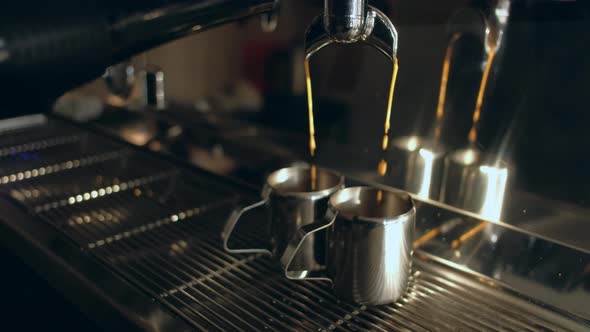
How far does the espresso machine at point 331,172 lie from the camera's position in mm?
537

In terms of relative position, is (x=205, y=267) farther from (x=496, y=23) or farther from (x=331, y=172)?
(x=496, y=23)

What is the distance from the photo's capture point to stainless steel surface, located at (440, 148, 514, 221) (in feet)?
2.30

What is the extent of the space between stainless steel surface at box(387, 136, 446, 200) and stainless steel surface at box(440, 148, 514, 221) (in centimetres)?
1

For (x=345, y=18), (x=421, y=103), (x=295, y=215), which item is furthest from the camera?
(x=421, y=103)

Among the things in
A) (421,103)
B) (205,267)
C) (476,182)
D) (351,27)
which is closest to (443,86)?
(421,103)

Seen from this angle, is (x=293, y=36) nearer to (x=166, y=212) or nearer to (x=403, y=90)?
(x=403, y=90)

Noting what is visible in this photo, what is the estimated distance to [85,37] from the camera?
450 millimetres

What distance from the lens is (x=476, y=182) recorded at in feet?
2.35

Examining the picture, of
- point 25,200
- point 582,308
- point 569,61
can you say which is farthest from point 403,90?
point 25,200

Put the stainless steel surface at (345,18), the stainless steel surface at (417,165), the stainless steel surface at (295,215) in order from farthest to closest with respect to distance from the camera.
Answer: the stainless steel surface at (417,165)
the stainless steel surface at (295,215)
the stainless steel surface at (345,18)

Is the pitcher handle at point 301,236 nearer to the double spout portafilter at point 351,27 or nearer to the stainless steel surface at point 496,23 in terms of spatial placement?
the double spout portafilter at point 351,27

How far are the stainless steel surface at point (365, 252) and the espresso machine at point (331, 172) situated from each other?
0.04ft

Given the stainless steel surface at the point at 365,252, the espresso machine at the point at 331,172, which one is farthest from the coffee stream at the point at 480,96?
the stainless steel surface at the point at 365,252

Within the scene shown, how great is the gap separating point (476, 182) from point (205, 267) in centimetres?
38
